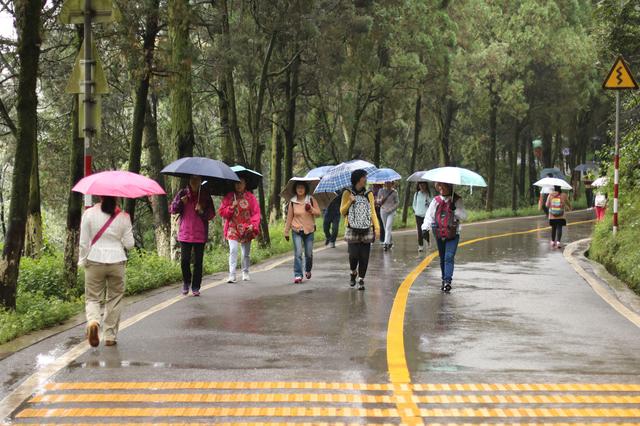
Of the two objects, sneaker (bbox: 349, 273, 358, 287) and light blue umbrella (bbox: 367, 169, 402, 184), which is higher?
light blue umbrella (bbox: 367, 169, 402, 184)

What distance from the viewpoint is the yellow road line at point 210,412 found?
19.6 feet

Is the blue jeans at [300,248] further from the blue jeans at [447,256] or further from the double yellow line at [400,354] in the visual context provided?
the blue jeans at [447,256]

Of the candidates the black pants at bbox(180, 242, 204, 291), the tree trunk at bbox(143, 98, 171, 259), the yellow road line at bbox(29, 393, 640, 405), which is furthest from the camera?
the tree trunk at bbox(143, 98, 171, 259)

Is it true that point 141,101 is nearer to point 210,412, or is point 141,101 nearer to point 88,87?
point 88,87

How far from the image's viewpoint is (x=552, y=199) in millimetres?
22188

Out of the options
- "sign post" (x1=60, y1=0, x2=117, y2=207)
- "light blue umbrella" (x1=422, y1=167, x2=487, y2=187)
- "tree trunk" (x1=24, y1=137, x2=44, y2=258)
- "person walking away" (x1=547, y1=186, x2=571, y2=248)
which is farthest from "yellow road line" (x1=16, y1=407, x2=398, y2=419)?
"person walking away" (x1=547, y1=186, x2=571, y2=248)

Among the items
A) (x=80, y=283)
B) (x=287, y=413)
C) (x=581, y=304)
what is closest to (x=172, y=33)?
(x=80, y=283)

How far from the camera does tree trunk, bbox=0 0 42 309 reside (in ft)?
34.4

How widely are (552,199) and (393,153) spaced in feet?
107

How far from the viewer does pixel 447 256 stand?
13125 mm

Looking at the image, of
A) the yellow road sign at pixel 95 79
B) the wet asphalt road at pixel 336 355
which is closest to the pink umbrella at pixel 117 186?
the wet asphalt road at pixel 336 355

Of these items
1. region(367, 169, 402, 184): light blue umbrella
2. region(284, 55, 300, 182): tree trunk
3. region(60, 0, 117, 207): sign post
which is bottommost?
region(367, 169, 402, 184): light blue umbrella

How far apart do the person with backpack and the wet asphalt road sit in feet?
2.01

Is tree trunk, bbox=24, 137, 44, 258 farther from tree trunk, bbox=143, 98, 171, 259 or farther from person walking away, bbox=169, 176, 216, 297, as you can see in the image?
person walking away, bbox=169, 176, 216, 297
